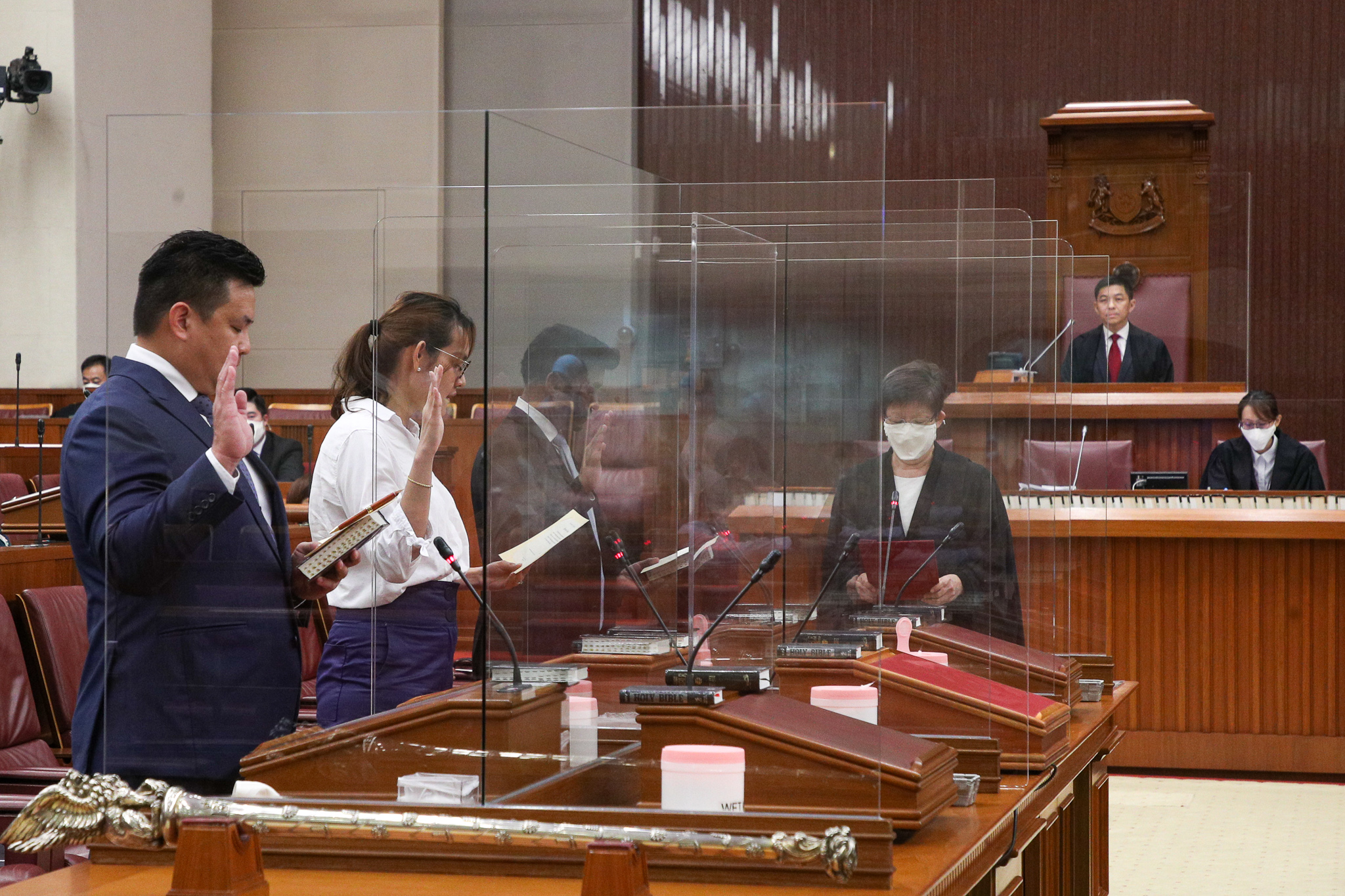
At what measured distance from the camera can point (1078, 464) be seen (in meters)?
4.63

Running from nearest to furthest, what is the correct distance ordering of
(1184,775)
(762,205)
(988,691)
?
(762,205) → (988,691) → (1184,775)

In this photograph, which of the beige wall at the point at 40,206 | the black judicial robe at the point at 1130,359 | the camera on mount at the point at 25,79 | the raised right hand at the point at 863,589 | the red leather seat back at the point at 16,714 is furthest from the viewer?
the beige wall at the point at 40,206

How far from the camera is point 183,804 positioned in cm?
148

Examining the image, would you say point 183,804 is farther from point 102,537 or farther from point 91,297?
point 91,297

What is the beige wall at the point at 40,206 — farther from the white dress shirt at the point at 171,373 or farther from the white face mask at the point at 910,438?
the white dress shirt at the point at 171,373

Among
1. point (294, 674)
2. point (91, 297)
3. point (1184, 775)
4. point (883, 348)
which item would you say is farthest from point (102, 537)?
point (91, 297)

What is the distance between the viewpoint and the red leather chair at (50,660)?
114 inches

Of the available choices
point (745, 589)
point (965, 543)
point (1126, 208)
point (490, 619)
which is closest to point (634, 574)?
point (745, 589)

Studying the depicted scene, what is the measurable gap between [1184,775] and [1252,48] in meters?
5.75

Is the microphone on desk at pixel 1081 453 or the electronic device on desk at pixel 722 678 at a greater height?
the microphone on desk at pixel 1081 453

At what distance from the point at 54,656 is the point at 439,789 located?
1696 millimetres

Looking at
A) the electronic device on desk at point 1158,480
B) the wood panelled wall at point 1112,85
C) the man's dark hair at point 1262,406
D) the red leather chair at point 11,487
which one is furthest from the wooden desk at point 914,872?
the wood panelled wall at point 1112,85

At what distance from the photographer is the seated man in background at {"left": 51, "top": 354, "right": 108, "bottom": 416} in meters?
1.76

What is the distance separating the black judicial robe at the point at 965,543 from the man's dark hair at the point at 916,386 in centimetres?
9
